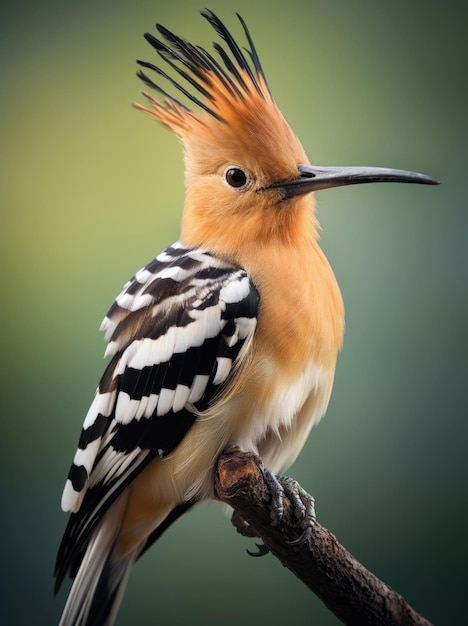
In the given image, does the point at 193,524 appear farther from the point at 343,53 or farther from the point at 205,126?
the point at 343,53

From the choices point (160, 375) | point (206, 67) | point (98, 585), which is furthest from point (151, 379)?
point (206, 67)

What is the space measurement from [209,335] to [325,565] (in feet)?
1.26

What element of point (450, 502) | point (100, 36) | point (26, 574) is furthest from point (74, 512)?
point (100, 36)

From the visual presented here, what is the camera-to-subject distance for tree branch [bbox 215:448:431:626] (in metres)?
1.08

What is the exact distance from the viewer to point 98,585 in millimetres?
1258

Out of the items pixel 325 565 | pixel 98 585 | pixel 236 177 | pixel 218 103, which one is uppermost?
pixel 218 103

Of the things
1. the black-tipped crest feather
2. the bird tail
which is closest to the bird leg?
the bird tail

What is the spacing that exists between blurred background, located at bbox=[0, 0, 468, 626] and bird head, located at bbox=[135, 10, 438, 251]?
12.9 inches

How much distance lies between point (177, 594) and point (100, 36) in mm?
1208

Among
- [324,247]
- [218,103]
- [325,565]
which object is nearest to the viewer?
[325,565]

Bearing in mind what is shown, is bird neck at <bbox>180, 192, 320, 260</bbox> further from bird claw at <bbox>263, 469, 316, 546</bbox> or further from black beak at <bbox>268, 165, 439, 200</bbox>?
bird claw at <bbox>263, 469, 316, 546</bbox>

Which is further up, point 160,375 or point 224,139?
point 224,139

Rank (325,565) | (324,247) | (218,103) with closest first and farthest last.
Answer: (325,565)
(218,103)
(324,247)

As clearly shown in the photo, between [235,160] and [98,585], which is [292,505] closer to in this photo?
[98,585]
